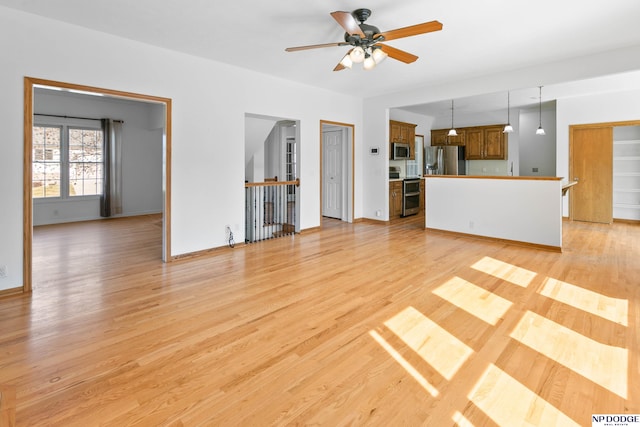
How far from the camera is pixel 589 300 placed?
3.18m

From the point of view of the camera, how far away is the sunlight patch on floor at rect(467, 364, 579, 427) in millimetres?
1676

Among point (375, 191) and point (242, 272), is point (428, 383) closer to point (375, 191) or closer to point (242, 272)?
point (242, 272)

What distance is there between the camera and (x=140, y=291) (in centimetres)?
351

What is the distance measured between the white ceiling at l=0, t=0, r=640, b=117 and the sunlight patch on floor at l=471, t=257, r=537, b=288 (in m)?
2.75

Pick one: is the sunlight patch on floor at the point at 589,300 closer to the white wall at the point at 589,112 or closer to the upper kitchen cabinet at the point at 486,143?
the white wall at the point at 589,112

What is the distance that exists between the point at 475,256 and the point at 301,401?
148 inches

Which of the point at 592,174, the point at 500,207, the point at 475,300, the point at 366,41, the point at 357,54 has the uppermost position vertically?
the point at 366,41

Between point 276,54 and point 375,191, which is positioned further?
point 375,191

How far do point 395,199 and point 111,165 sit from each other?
689cm

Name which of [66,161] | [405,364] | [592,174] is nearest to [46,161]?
[66,161]

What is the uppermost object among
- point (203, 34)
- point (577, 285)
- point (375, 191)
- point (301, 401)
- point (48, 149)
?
point (203, 34)

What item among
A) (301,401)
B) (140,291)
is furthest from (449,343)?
(140,291)

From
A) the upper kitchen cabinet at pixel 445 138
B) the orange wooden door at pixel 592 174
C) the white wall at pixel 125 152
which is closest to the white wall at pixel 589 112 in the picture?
the orange wooden door at pixel 592 174

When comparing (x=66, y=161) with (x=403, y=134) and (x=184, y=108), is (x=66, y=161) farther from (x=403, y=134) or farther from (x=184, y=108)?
(x=403, y=134)
